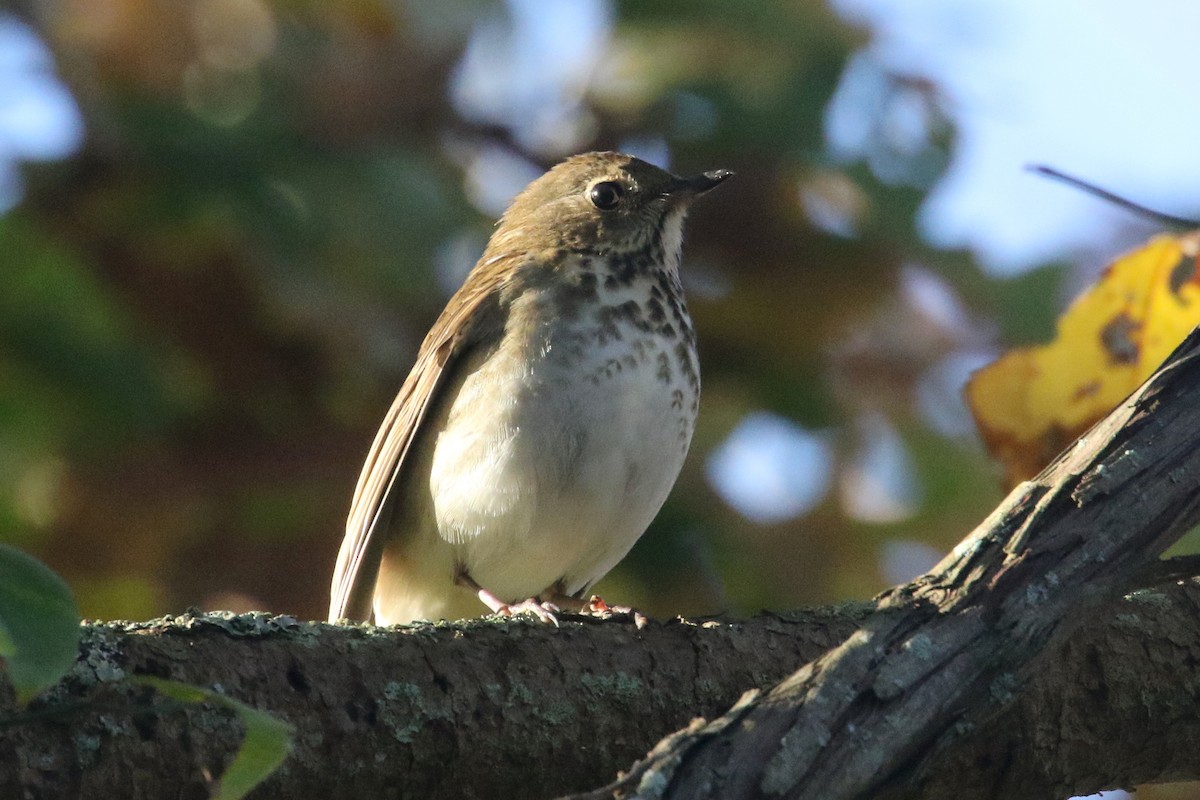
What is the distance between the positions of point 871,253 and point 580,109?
1464 millimetres

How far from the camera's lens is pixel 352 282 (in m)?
6.63

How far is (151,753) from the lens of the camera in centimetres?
295

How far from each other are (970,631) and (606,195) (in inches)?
109

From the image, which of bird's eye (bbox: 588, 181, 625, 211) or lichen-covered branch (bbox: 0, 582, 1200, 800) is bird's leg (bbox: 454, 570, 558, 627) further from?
bird's eye (bbox: 588, 181, 625, 211)

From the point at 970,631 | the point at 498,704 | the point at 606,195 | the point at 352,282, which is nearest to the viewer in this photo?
the point at 970,631

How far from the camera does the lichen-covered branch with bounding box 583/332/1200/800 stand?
267cm

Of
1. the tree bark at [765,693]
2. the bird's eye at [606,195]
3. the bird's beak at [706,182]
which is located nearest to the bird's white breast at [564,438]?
the bird's eye at [606,195]

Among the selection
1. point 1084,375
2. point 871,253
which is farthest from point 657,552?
point 1084,375

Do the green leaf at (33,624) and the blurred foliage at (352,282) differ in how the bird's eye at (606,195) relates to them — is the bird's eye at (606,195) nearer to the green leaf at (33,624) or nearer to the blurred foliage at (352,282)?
the blurred foliage at (352,282)

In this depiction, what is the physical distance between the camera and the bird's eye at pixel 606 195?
17.7ft

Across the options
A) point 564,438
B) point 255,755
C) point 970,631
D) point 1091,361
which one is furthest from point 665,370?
point 255,755

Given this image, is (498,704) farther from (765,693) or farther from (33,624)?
(33,624)

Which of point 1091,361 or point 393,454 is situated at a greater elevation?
point 393,454

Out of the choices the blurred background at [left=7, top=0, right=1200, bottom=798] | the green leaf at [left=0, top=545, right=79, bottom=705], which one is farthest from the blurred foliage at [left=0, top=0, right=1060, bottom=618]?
the green leaf at [left=0, top=545, right=79, bottom=705]
